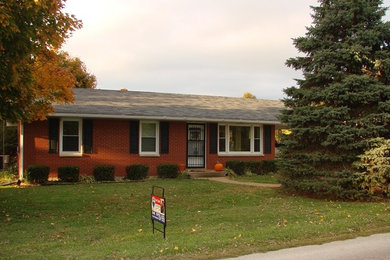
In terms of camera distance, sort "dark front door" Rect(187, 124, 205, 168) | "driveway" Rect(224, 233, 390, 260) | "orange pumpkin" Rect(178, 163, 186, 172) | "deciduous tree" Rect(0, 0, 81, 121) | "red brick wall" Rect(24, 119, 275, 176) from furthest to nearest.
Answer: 1. "dark front door" Rect(187, 124, 205, 168)
2. "orange pumpkin" Rect(178, 163, 186, 172)
3. "red brick wall" Rect(24, 119, 275, 176)
4. "deciduous tree" Rect(0, 0, 81, 121)
5. "driveway" Rect(224, 233, 390, 260)

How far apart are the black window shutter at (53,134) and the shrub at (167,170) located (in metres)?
4.59

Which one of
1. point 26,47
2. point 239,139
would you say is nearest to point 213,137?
point 239,139

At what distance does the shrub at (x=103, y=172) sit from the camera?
55.2 ft

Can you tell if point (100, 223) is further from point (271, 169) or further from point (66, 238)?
point (271, 169)

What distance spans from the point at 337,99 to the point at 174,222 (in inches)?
262

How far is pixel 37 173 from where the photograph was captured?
51.4 ft

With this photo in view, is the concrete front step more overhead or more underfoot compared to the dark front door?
more underfoot

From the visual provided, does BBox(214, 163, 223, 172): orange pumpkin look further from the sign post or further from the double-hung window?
the sign post

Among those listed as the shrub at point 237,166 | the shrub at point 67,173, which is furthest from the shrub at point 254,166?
the shrub at point 67,173

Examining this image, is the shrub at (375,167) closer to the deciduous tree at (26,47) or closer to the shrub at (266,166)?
the shrub at (266,166)

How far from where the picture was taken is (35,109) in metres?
10.6

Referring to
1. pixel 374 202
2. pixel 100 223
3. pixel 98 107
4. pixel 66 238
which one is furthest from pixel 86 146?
pixel 374 202

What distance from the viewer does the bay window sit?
20.6 m

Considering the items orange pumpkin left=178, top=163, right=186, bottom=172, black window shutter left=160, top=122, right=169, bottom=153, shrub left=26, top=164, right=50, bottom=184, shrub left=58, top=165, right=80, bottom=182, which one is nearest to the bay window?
orange pumpkin left=178, top=163, right=186, bottom=172
